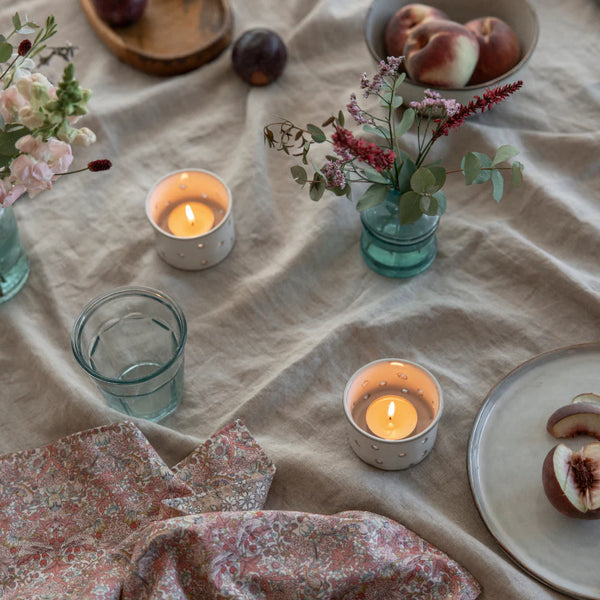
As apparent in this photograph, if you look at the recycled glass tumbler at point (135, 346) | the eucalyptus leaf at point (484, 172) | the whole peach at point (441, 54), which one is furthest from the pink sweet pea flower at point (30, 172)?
the whole peach at point (441, 54)

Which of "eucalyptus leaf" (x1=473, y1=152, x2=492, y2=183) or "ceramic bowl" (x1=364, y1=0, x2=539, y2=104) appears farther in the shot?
"ceramic bowl" (x1=364, y1=0, x2=539, y2=104)

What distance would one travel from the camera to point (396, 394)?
86 centimetres

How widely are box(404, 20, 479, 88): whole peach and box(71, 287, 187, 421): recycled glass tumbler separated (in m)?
0.45

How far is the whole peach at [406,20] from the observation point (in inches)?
41.8

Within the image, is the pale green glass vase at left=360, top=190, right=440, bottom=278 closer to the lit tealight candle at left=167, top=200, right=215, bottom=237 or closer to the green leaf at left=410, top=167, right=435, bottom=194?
the green leaf at left=410, top=167, right=435, bottom=194

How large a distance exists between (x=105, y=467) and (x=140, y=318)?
18 centimetres

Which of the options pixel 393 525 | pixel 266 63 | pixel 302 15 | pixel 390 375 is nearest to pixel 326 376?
pixel 390 375

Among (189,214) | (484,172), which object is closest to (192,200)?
(189,214)

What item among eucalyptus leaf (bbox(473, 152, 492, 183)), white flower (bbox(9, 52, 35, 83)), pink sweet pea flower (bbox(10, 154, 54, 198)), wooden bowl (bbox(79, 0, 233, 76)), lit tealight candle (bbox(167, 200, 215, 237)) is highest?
white flower (bbox(9, 52, 35, 83))

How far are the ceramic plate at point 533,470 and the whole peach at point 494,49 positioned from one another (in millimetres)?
402

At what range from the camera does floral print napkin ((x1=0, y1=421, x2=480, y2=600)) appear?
2.43 ft

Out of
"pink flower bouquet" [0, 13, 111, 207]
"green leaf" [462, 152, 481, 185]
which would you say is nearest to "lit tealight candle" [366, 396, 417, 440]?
"green leaf" [462, 152, 481, 185]

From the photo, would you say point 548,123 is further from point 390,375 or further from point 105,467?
point 105,467

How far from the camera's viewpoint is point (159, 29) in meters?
1.20
